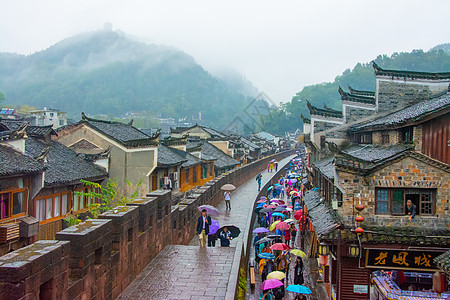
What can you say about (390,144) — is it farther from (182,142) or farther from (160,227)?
(182,142)

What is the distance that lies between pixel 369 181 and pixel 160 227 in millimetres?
6656

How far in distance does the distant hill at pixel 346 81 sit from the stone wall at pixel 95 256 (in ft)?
369

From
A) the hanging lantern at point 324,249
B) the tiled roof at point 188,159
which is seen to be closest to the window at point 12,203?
the hanging lantern at point 324,249

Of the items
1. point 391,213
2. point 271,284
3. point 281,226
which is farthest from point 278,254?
point 391,213

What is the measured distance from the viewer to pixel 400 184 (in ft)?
43.4

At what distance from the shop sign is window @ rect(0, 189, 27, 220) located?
1163 centimetres

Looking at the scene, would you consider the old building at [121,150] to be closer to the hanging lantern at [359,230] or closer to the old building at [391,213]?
the old building at [391,213]

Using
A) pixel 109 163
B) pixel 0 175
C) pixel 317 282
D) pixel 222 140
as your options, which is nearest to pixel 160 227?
pixel 0 175

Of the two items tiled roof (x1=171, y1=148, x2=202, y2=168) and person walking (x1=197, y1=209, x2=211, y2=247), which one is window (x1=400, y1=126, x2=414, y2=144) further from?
tiled roof (x1=171, y1=148, x2=202, y2=168)

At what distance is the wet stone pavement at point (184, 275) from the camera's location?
9.21 meters

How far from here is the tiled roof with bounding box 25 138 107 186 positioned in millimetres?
16981

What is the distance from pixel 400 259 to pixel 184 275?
7.11 metres

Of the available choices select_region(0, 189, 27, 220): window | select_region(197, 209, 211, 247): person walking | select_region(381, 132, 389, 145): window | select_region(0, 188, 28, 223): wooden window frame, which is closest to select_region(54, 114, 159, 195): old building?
select_region(0, 188, 28, 223): wooden window frame

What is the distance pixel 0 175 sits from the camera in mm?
13133
